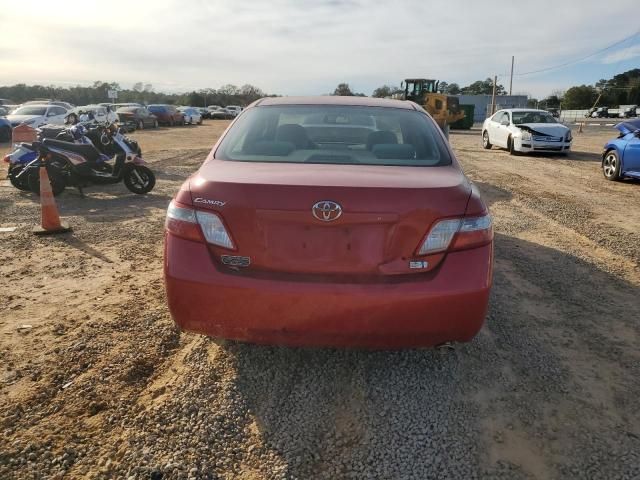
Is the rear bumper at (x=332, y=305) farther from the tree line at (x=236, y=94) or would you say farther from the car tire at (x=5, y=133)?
the tree line at (x=236, y=94)

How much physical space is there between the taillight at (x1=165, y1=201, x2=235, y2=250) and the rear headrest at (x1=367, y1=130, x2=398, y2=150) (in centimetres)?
129

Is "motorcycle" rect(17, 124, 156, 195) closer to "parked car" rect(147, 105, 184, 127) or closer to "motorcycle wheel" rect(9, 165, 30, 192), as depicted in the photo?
"motorcycle wheel" rect(9, 165, 30, 192)

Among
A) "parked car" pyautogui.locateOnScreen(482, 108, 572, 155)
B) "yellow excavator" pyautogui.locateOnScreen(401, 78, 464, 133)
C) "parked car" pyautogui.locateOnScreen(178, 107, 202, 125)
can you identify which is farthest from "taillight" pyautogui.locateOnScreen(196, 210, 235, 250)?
"parked car" pyautogui.locateOnScreen(178, 107, 202, 125)

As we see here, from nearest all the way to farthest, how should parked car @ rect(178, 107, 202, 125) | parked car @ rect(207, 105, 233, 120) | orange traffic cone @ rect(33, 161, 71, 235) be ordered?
orange traffic cone @ rect(33, 161, 71, 235) < parked car @ rect(178, 107, 202, 125) < parked car @ rect(207, 105, 233, 120)

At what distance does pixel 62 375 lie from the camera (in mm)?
2938

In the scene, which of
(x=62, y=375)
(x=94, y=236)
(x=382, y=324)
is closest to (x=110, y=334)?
(x=62, y=375)

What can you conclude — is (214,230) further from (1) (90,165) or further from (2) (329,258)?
(1) (90,165)

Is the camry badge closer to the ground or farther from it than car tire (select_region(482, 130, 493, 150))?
closer to the ground

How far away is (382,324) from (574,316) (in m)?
2.20

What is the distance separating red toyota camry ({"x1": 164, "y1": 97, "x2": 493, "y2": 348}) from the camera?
2383 mm

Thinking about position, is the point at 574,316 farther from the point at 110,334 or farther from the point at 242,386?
the point at 110,334

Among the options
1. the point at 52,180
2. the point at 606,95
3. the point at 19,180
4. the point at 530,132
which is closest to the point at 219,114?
the point at 530,132

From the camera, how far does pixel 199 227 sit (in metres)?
2.51

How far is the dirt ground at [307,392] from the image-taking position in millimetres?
2275
